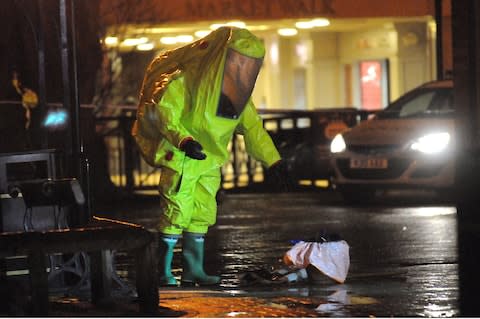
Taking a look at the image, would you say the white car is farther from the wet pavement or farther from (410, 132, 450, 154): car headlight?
the wet pavement

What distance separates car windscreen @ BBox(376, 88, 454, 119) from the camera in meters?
17.0

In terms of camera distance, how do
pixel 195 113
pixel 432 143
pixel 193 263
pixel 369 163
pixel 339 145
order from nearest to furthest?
pixel 195 113, pixel 193 263, pixel 432 143, pixel 369 163, pixel 339 145

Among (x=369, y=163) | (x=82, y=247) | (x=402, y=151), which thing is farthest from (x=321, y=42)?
(x=82, y=247)

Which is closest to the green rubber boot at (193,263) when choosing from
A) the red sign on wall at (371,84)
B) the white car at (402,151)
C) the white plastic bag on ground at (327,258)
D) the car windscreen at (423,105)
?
the white plastic bag on ground at (327,258)

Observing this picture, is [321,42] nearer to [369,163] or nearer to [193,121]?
[369,163]

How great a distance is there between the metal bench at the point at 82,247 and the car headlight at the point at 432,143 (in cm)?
853

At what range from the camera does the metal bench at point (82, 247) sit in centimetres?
775

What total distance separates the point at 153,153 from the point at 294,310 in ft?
6.07

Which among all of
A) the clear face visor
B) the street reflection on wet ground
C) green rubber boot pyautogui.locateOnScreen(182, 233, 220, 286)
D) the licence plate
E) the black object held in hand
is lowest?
the street reflection on wet ground

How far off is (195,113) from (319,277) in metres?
1.51

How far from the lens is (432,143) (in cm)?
1625

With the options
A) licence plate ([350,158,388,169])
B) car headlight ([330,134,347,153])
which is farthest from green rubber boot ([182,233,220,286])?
car headlight ([330,134,347,153])

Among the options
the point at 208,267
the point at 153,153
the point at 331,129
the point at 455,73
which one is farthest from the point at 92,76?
the point at 153,153

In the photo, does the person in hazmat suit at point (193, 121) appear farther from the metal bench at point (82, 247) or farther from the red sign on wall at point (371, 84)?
the red sign on wall at point (371, 84)
